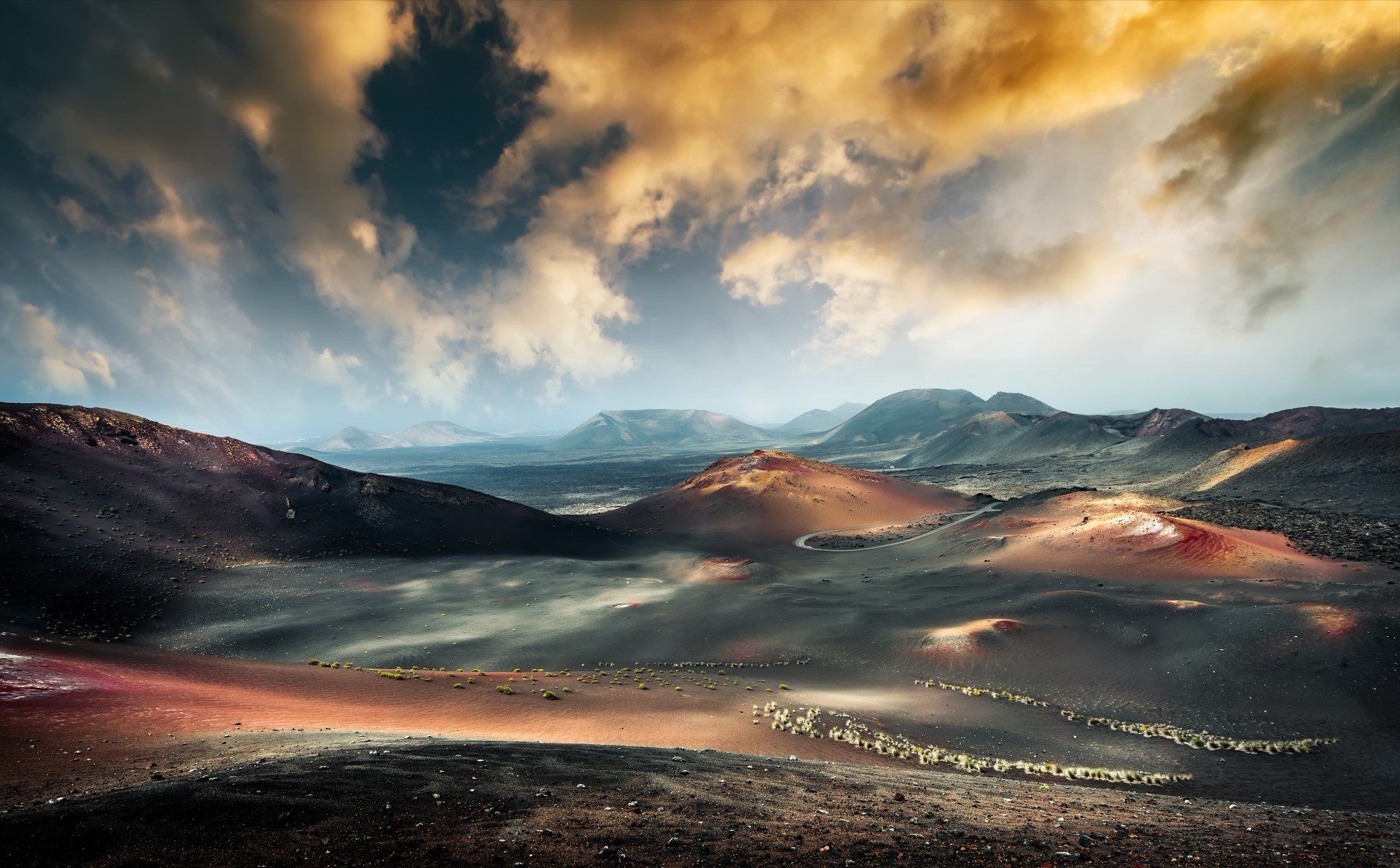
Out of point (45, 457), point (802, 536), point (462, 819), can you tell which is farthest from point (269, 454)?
point (462, 819)

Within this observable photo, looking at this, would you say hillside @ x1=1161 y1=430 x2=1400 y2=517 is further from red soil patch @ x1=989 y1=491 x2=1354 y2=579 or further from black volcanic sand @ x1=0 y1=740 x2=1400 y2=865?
black volcanic sand @ x1=0 y1=740 x2=1400 y2=865

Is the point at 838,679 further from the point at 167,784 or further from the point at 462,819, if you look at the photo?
the point at 167,784

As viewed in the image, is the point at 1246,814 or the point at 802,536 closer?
the point at 1246,814

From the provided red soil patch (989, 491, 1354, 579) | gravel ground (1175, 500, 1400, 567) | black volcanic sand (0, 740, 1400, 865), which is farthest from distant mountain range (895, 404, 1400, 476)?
black volcanic sand (0, 740, 1400, 865)

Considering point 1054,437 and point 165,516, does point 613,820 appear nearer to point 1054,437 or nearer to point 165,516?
point 165,516

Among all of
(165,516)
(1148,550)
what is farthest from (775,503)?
(165,516)

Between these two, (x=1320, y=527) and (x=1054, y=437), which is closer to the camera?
(x=1320, y=527)

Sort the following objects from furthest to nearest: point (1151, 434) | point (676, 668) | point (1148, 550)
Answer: point (1151, 434)
point (1148, 550)
point (676, 668)
